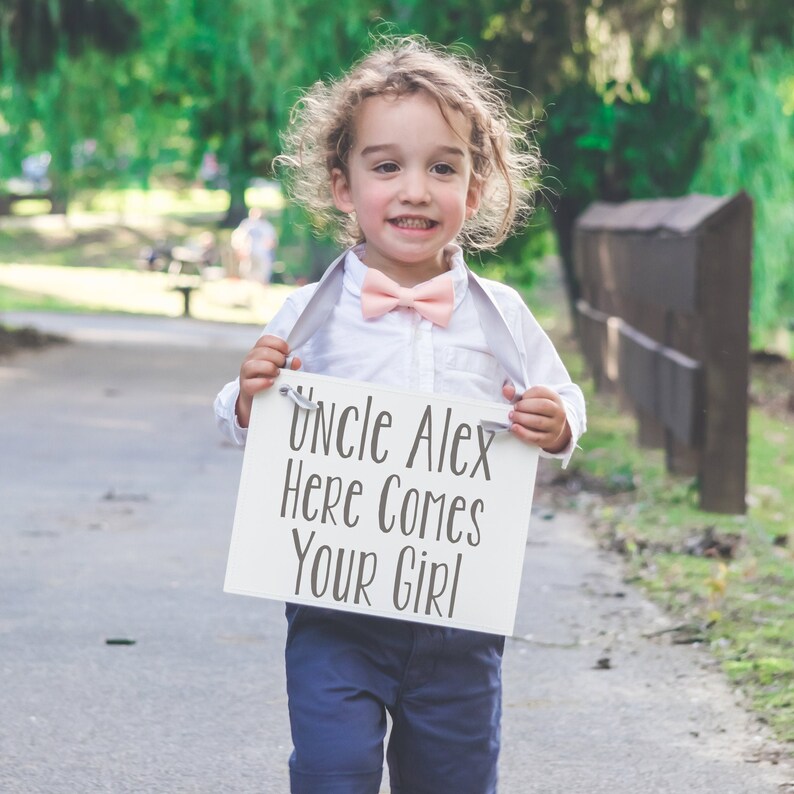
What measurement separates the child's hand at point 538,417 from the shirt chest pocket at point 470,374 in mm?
110

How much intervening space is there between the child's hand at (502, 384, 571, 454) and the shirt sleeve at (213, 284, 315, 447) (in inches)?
17.8

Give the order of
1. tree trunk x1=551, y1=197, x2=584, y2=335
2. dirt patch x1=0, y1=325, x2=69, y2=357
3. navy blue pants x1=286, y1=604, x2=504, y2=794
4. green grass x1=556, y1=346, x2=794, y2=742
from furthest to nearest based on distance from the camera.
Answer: tree trunk x1=551, y1=197, x2=584, y2=335
dirt patch x1=0, y1=325, x2=69, y2=357
green grass x1=556, y1=346, x2=794, y2=742
navy blue pants x1=286, y1=604, x2=504, y2=794

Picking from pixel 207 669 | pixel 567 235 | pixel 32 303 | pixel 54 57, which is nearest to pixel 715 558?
pixel 207 669

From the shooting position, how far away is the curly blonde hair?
299 centimetres

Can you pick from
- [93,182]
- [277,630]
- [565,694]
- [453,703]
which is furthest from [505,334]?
[93,182]

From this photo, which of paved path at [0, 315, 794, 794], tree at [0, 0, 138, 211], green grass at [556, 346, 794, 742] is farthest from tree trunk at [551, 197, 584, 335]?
paved path at [0, 315, 794, 794]

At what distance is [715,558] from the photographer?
21.0 ft

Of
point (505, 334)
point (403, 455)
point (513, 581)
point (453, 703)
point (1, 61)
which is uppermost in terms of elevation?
point (1, 61)

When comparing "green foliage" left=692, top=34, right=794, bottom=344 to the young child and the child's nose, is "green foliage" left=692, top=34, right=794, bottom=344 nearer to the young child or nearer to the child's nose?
the young child

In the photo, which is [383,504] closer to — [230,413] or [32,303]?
[230,413]

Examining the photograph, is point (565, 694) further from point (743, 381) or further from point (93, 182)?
point (93, 182)

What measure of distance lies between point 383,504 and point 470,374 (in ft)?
0.96

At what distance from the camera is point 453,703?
2932 millimetres

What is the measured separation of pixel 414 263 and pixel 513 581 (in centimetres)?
62
